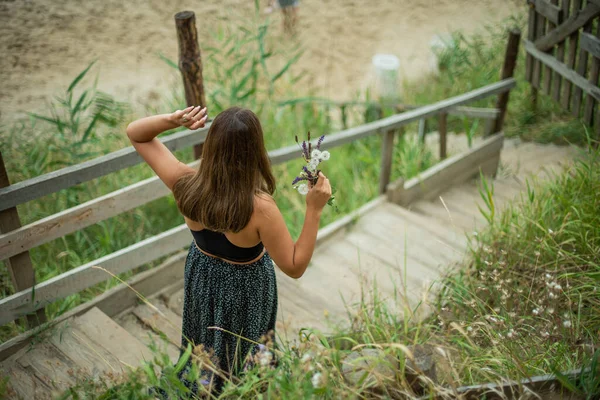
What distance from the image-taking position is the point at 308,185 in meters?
1.89

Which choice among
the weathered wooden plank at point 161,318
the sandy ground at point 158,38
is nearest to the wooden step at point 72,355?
the weathered wooden plank at point 161,318

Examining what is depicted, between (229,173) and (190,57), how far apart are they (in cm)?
172

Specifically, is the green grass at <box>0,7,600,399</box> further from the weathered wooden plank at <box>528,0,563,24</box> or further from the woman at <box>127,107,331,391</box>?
the weathered wooden plank at <box>528,0,563,24</box>

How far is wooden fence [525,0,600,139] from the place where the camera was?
15.6ft

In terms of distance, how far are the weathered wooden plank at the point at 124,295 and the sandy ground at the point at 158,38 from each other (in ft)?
16.1

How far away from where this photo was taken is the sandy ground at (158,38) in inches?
327

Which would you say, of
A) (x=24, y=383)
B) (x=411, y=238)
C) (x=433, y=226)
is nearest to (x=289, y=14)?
(x=433, y=226)

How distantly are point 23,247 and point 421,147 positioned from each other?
4.02 meters

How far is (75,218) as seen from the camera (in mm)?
2678

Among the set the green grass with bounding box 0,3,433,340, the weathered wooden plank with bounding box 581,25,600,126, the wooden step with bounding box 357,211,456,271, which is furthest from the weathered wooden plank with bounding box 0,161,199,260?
the weathered wooden plank with bounding box 581,25,600,126

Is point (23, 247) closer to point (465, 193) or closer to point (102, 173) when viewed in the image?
point (102, 173)

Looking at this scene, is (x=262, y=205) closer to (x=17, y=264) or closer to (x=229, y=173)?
(x=229, y=173)

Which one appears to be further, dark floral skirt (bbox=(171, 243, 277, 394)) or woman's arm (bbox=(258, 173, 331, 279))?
dark floral skirt (bbox=(171, 243, 277, 394))

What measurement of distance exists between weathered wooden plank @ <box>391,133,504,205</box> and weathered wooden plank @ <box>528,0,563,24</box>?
1.20 metres
